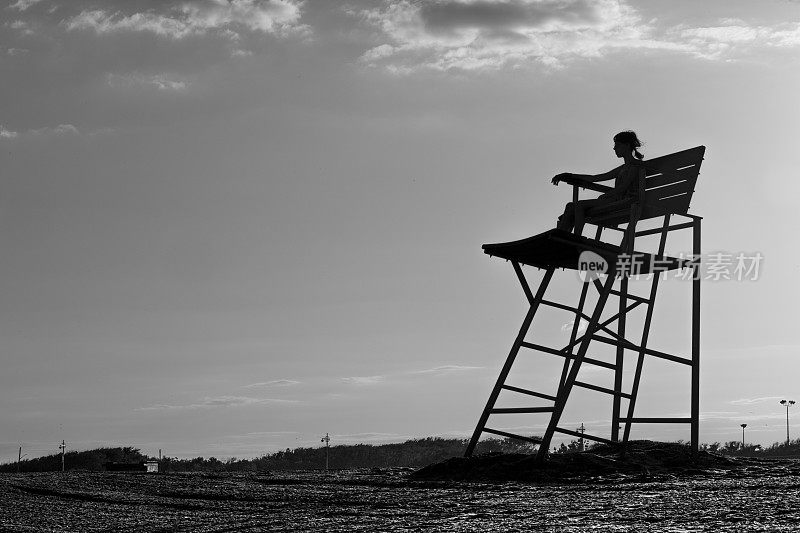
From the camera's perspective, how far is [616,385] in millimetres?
17359

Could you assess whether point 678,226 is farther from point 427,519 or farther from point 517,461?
point 427,519

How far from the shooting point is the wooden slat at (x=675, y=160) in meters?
16.2

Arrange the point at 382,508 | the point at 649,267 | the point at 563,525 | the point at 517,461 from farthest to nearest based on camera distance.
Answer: the point at 649,267 < the point at 517,461 < the point at 382,508 < the point at 563,525

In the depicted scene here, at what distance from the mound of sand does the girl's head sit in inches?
182

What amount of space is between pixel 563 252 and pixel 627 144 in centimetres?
220

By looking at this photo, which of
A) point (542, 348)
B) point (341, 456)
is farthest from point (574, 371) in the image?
point (341, 456)

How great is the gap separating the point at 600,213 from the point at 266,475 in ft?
21.9

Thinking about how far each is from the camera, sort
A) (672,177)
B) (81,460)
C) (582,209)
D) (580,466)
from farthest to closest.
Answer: (81,460)
(582,209)
(672,177)
(580,466)

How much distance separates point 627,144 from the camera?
17125mm

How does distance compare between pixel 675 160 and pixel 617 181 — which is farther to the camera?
pixel 617 181

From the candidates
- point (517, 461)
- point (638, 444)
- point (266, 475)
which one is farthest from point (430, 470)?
point (638, 444)

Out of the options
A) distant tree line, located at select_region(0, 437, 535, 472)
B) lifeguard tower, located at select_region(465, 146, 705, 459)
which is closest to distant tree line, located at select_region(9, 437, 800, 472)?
distant tree line, located at select_region(0, 437, 535, 472)

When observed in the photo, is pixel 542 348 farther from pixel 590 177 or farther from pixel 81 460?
pixel 81 460

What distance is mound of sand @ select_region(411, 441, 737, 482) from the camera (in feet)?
47.8
